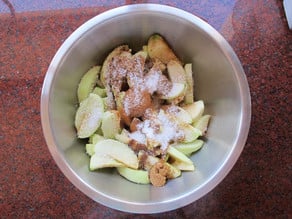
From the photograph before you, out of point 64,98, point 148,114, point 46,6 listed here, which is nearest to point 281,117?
point 148,114

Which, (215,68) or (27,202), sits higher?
(215,68)

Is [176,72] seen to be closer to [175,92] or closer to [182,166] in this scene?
[175,92]

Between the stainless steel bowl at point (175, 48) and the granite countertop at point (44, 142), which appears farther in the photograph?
the granite countertop at point (44, 142)

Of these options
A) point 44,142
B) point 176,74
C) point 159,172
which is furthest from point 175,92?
point 44,142

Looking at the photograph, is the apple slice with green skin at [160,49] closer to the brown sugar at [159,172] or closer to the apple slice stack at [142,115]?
the apple slice stack at [142,115]

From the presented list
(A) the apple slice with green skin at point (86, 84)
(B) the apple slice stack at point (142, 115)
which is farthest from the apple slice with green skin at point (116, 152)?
(A) the apple slice with green skin at point (86, 84)

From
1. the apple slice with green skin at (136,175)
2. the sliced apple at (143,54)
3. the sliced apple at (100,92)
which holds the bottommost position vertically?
the apple slice with green skin at (136,175)

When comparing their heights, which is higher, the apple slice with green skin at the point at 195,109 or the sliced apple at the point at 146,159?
the apple slice with green skin at the point at 195,109

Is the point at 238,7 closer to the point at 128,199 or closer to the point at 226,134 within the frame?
the point at 226,134
